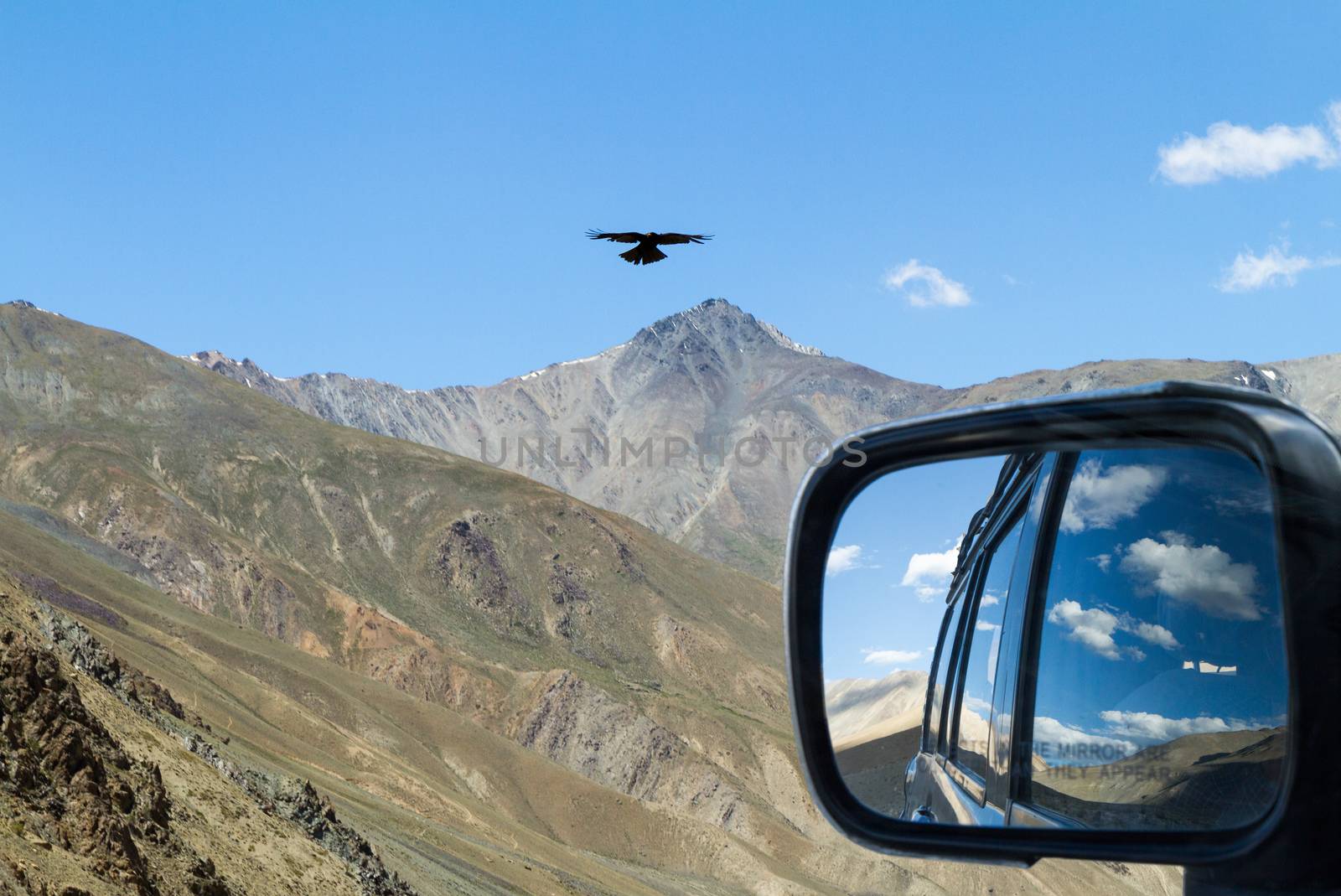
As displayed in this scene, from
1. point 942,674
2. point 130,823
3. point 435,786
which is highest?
point 942,674

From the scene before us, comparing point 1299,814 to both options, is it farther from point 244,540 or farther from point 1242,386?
point 244,540

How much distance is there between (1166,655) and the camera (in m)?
2.29

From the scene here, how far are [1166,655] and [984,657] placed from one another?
947 mm

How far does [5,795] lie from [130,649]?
40.1 meters

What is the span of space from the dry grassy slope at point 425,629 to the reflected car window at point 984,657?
3188cm

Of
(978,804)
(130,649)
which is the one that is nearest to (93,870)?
(978,804)

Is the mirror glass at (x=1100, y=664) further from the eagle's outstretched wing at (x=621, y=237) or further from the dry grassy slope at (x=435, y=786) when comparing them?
the dry grassy slope at (x=435, y=786)

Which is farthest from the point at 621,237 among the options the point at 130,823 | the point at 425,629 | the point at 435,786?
the point at 425,629

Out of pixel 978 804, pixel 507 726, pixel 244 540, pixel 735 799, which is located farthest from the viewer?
pixel 244 540

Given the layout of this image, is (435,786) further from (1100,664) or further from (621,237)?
(1100,664)

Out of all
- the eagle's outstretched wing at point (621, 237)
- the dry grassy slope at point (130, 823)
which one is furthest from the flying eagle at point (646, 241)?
the dry grassy slope at point (130, 823)

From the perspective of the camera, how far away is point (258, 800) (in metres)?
24.5

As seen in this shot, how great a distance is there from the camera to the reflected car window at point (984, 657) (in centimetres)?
314

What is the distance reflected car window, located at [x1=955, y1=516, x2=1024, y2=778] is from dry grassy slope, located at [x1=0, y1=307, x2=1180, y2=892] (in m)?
31.9
